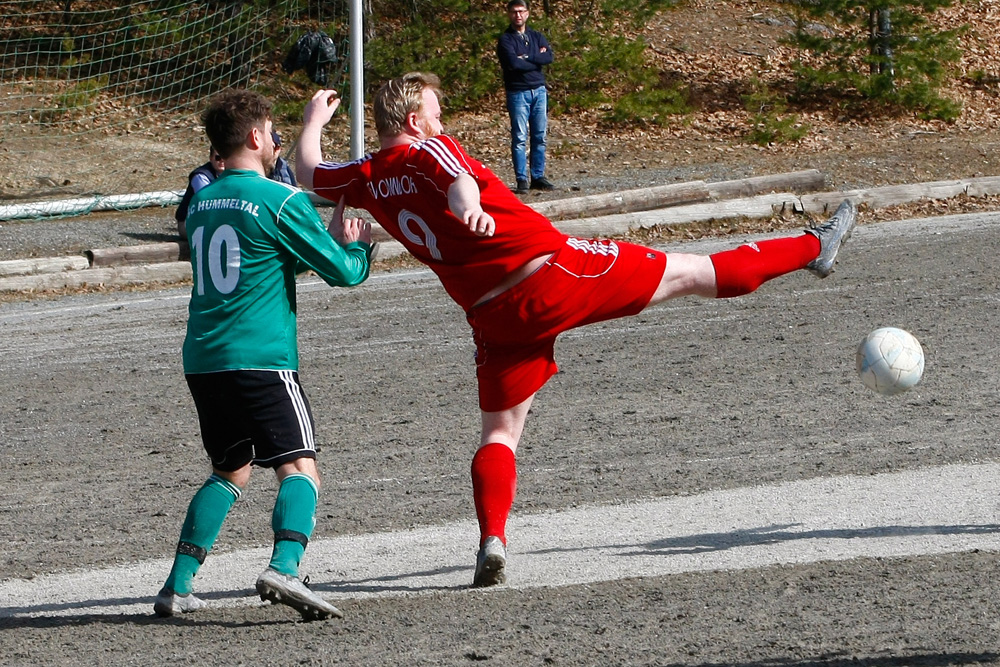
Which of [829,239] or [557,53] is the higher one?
[829,239]

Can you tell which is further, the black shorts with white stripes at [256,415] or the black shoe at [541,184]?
the black shoe at [541,184]

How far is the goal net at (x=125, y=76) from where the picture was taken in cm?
1645

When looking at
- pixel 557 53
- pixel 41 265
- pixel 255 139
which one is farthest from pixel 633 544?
pixel 557 53

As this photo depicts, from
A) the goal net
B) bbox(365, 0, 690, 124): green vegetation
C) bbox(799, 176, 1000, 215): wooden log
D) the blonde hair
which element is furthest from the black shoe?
the blonde hair

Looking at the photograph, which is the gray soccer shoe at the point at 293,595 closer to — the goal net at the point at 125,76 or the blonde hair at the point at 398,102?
the blonde hair at the point at 398,102

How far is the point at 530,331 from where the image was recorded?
14.8 ft

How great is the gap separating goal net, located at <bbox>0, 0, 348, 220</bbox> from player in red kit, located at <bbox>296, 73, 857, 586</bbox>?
12.0 m

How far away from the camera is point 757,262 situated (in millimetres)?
4820

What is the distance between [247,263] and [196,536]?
98 cm

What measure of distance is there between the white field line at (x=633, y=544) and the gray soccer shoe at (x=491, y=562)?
0.32ft

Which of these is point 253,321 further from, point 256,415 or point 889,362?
point 889,362

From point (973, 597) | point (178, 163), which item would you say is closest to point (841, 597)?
point (973, 597)

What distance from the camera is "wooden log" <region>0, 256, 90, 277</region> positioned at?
11.9m

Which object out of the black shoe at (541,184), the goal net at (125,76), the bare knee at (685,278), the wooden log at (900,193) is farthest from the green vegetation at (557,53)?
the bare knee at (685,278)
